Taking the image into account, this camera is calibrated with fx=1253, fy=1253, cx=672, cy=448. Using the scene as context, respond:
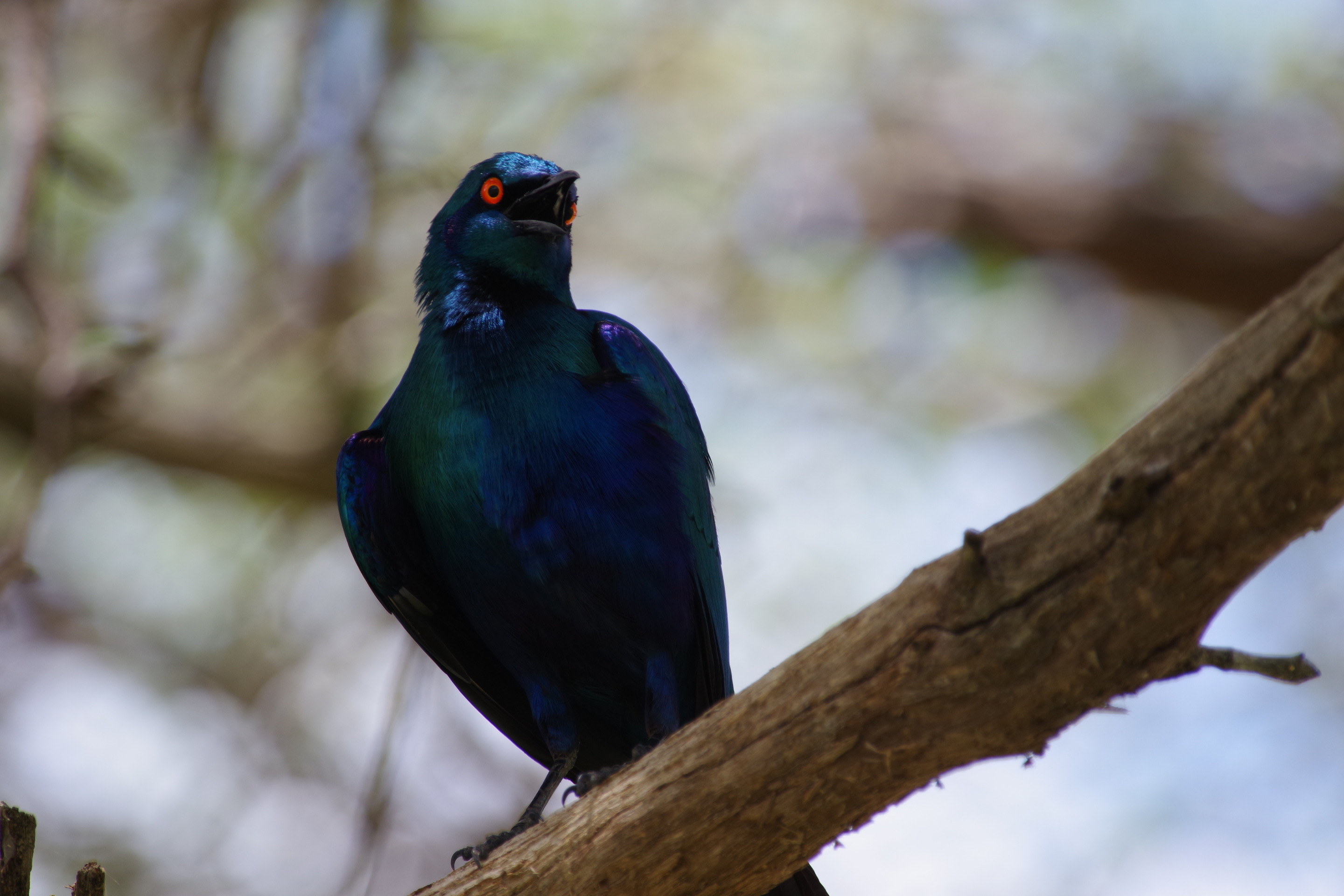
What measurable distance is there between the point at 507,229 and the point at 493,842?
2408 millimetres

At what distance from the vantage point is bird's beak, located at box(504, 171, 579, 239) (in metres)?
5.10

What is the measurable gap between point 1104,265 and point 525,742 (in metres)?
5.60

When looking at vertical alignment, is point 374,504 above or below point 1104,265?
below

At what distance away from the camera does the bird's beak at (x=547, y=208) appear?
5.10 m

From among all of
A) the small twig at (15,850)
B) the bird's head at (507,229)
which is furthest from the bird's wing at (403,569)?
the small twig at (15,850)

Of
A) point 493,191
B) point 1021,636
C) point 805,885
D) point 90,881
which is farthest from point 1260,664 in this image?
point 493,191

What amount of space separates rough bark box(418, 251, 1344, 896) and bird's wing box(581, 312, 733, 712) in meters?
1.24

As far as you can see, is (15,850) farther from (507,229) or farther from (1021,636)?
(507,229)

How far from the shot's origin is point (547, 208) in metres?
5.30

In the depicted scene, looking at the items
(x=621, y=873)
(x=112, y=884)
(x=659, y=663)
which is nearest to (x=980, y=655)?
(x=621, y=873)

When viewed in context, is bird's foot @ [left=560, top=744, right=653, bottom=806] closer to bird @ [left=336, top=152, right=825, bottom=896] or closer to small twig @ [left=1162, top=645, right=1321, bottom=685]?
bird @ [left=336, top=152, right=825, bottom=896]

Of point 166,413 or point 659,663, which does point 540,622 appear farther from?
point 166,413

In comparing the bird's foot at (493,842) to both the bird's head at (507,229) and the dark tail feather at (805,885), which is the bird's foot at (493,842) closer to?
the dark tail feather at (805,885)

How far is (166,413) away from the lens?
8508 millimetres
